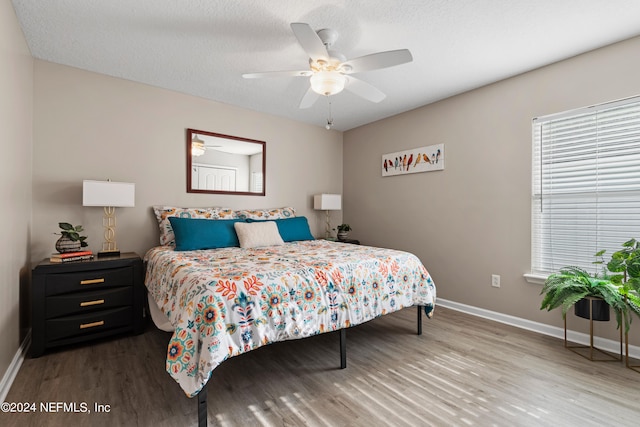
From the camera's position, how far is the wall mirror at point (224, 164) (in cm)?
360

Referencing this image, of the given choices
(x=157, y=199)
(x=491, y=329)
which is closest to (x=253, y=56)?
(x=157, y=199)

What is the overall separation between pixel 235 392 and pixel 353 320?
896mm

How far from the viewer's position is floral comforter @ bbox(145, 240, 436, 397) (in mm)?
1508

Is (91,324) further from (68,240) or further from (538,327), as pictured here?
(538,327)

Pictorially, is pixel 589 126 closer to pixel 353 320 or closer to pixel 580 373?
pixel 580 373

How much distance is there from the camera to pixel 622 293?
7.13ft

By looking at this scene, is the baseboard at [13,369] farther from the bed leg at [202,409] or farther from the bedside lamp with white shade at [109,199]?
the bed leg at [202,409]

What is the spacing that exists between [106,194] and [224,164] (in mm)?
1395

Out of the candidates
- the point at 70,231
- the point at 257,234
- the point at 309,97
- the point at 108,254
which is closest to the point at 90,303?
the point at 108,254

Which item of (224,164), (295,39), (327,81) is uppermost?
(295,39)

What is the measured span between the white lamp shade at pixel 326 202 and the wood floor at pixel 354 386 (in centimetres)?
218

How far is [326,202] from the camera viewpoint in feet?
14.6

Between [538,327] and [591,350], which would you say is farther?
[538,327]

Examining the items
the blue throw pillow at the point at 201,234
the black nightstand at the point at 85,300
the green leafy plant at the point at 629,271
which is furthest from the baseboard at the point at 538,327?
the black nightstand at the point at 85,300
